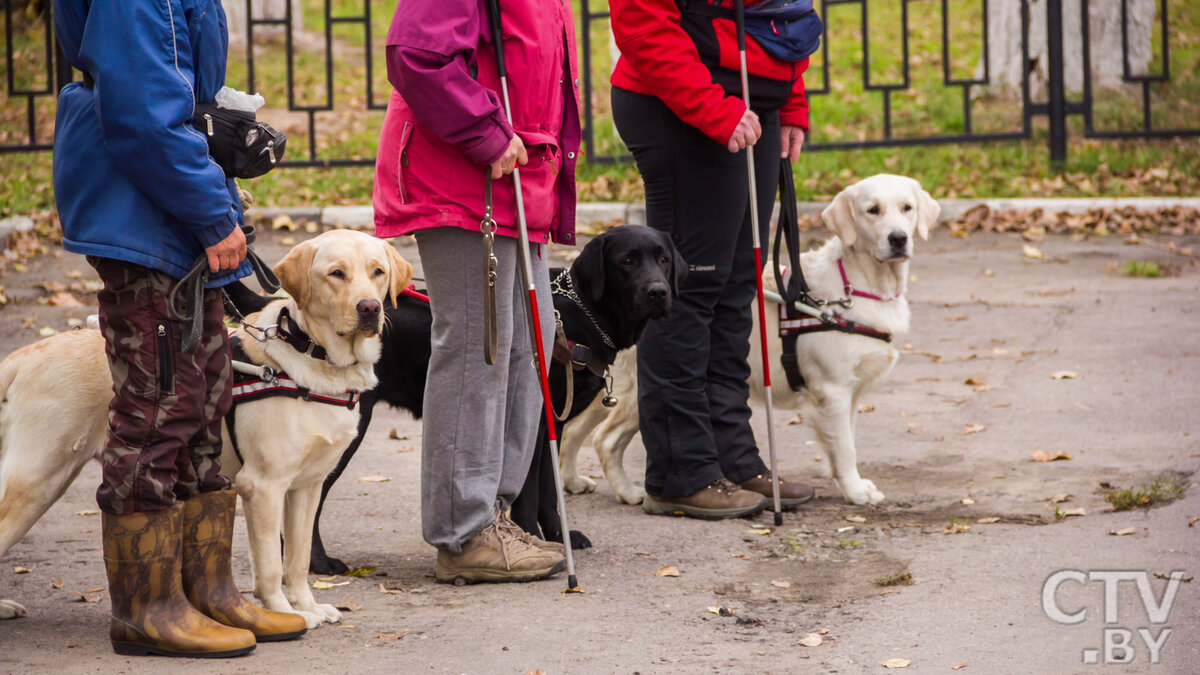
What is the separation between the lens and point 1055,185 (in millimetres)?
10883

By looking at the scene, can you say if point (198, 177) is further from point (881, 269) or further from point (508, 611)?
point (881, 269)

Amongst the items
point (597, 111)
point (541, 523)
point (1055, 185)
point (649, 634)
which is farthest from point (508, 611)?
point (597, 111)

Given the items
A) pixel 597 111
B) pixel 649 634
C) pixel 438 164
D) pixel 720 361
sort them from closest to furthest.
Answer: pixel 649 634 < pixel 438 164 < pixel 720 361 < pixel 597 111

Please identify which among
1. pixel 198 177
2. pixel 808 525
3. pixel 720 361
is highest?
pixel 198 177

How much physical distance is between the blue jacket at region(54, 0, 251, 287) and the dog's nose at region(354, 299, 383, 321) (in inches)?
18.2

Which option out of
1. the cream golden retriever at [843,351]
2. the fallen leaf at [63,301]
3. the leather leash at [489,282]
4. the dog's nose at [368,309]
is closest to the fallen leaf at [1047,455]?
the cream golden retriever at [843,351]

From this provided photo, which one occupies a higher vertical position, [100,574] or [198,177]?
[198,177]

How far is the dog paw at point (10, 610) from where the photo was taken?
11.9ft

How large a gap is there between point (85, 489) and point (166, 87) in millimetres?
2671

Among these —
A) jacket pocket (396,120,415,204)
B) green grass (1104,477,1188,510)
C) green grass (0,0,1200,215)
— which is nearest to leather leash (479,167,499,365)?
jacket pocket (396,120,415,204)

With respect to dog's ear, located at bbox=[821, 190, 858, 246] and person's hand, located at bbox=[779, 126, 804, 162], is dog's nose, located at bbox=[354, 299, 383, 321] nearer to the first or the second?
person's hand, located at bbox=[779, 126, 804, 162]

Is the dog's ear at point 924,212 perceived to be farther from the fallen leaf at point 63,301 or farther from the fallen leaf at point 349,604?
the fallen leaf at point 63,301

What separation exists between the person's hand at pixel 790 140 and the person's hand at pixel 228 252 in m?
2.52

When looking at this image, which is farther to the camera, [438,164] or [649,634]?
[438,164]
